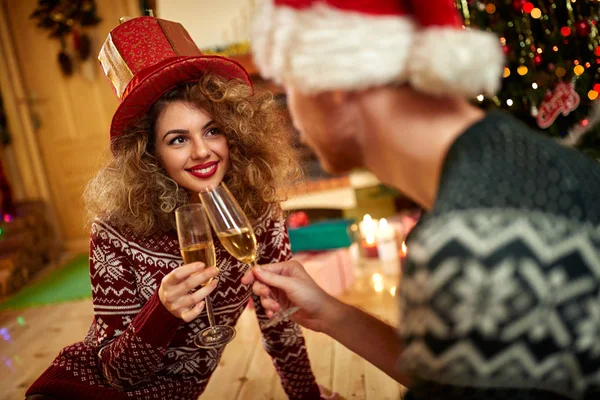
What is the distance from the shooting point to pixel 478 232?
713mm

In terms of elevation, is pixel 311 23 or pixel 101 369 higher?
pixel 311 23

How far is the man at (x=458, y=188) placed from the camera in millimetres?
712

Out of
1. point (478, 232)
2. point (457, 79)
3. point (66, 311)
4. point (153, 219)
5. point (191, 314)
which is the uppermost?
point (457, 79)

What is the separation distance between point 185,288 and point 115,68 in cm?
74

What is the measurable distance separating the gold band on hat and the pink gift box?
1426mm

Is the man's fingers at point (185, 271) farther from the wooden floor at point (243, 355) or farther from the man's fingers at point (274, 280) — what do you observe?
the wooden floor at point (243, 355)

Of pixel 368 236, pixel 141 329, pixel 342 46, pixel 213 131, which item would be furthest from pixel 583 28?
pixel 141 329

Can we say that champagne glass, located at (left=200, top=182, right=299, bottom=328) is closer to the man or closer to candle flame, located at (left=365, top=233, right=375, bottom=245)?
the man

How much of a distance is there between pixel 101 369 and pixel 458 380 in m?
1.13

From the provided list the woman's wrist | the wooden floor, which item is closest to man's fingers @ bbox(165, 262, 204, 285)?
the woman's wrist

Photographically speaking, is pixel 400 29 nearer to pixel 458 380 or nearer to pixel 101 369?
pixel 458 380

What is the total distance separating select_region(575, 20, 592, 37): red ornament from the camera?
8.47 ft

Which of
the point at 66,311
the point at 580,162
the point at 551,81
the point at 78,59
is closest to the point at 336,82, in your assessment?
the point at 580,162

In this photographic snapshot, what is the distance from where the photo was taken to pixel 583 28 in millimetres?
2586
